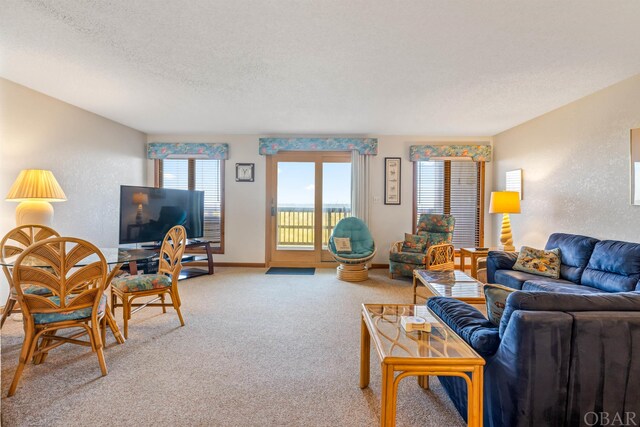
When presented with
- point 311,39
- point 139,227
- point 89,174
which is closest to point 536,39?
point 311,39

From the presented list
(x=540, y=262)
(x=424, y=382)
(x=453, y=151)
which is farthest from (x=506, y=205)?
(x=424, y=382)

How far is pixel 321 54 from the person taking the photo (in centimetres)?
265

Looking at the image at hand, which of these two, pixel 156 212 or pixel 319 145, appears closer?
pixel 156 212

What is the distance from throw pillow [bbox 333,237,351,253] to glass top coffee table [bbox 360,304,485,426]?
325 centimetres

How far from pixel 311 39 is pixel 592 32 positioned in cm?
203

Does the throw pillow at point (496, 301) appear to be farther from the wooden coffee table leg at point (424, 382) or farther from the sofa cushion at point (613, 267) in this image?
the sofa cushion at point (613, 267)

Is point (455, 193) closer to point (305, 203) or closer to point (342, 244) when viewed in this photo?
point (342, 244)

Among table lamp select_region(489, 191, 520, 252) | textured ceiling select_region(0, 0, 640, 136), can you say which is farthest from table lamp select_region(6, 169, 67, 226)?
table lamp select_region(489, 191, 520, 252)

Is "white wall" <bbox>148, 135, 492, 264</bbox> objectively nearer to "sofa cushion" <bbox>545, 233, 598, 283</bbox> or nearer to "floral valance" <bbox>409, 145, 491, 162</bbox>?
"floral valance" <bbox>409, 145, 491, 162</bbox>

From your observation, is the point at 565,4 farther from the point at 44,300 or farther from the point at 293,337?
the point at 44,300

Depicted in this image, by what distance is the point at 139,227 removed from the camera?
15.2 ft

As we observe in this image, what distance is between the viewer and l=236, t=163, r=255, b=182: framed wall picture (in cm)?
577

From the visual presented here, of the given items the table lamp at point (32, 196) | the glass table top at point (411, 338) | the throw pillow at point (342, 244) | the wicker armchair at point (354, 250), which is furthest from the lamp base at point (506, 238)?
the table lamp at point (32, 196)

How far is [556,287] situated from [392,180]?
3.13m
